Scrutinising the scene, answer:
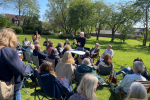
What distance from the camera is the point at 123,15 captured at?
2498 cm

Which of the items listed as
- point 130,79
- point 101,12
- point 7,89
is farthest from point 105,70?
point 101,12

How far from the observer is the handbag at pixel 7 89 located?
1.67 meters

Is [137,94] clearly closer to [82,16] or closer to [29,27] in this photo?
[82,16]

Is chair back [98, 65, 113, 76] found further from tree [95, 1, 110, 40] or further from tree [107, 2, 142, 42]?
tree [95, 1, 110, 40]

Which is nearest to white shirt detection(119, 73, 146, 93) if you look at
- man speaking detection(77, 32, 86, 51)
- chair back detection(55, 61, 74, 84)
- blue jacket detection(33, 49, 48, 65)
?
chair back detection(55, 61, 74, 84)

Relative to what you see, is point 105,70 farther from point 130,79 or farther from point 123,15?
point 123,15

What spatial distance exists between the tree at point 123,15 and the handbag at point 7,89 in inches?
973

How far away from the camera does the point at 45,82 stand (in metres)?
2.48

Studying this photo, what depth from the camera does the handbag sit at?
167cm

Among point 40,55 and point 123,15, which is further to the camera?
point 123,15

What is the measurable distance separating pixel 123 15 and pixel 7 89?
90.1 feet

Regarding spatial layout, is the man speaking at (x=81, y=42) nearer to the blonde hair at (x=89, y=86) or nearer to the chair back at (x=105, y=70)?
the chair back at (x=105, y=70)

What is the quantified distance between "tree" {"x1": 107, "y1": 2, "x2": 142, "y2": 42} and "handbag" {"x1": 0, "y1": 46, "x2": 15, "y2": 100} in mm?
24706

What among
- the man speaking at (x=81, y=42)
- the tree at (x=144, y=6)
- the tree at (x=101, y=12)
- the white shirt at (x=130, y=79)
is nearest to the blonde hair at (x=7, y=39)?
the white shirt at (x=130, y=79)
